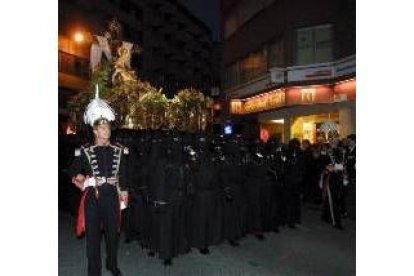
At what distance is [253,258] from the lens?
8.02m

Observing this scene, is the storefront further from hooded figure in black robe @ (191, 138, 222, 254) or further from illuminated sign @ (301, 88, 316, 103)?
hooded figure in black robe @ (191, 138, 222, 254)

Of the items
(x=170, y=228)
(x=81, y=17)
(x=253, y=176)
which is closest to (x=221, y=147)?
(x=253, y=176)

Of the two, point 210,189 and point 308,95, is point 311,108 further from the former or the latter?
point 210,189


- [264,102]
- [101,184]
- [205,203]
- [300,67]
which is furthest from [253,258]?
[264,102]

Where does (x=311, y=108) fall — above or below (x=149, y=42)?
below

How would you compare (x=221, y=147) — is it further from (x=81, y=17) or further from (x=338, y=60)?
(x=81, y=17)

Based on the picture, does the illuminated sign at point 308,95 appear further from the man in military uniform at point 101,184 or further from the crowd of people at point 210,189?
the man in military uniform at point 101,184

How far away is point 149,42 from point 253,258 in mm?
51497

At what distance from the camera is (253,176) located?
9.53m

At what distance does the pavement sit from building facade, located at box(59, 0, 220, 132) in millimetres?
12049

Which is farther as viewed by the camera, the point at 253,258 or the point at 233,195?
the point at 233,195

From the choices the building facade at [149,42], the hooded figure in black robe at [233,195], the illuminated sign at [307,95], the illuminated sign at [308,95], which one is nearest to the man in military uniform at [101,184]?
the hooded figure in black robe at [233,195]

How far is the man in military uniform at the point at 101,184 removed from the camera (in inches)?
257

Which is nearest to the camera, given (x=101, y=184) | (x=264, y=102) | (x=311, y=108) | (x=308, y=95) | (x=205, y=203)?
(x=101, y=184)
